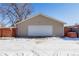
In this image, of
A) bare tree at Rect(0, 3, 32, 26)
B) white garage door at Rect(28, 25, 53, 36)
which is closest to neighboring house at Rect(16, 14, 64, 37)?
white garage door at Rect(28, 25, 53, 36)

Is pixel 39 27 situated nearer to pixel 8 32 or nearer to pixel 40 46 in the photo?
pixel 40 46

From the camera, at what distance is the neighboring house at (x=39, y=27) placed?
6.22 meters

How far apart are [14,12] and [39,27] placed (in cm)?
103

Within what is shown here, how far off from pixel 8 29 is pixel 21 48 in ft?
2.68

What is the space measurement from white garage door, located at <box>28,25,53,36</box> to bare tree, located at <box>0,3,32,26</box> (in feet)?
1.60

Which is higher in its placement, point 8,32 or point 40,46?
point 8,32

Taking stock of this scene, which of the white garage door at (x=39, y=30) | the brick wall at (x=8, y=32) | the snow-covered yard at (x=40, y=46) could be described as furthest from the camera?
the white garage door at (x=39, y=30)

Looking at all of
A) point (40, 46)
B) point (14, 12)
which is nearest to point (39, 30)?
point (40, 46)

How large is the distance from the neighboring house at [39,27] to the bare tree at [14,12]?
0.20 m

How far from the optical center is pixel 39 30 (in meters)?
6.39

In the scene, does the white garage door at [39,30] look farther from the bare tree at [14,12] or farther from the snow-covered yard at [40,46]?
the bare tree at [14,12]

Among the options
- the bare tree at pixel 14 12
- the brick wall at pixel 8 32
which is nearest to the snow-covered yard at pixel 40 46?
the brick wall at pixel 8 32

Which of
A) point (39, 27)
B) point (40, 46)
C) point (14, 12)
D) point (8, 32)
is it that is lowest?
point (40, 46)

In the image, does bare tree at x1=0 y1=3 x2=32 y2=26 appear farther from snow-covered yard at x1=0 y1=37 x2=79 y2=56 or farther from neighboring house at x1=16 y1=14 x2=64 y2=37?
snow-covered yard at x1=0 y1=37 x2=79 y2=56
